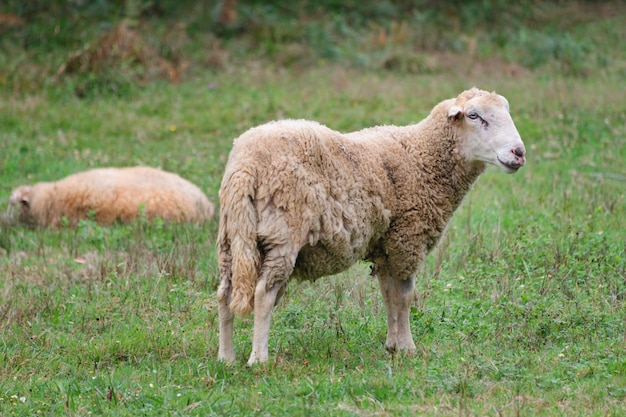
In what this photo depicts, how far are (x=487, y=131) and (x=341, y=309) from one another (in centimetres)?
209

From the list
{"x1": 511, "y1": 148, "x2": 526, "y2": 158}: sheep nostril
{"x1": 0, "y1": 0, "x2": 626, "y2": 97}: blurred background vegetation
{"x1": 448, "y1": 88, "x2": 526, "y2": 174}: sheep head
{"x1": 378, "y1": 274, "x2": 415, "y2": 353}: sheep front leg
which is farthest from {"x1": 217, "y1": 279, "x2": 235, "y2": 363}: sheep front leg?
{"x1": 0, "y1": 0, "x2": 626, "y2": 97}: blurred background vegetation

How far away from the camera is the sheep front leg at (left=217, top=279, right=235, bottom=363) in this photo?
6.24 m

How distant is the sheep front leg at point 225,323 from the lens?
6242 millimetres

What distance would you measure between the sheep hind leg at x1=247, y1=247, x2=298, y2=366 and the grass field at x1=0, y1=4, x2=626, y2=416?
144 millimetres

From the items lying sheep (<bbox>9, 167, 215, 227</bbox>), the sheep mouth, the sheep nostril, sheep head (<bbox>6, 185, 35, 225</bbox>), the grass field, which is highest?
the sheep nostril

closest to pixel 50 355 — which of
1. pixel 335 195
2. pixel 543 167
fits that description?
pixel 335 195

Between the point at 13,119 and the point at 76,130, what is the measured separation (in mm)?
1181

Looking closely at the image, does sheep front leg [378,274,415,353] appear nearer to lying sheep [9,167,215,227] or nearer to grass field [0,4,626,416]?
grass field [0,4,626,416]

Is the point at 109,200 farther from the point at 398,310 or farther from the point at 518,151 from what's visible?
the point at 518,151

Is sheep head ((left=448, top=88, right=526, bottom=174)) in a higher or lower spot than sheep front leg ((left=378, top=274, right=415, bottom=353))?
higher

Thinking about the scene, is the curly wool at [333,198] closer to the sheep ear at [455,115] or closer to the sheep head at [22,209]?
the sheep ear at [455,115]

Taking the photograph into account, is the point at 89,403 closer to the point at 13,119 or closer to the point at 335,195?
the point at 335,195

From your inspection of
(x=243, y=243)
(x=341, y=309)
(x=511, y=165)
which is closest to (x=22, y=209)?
(x=341, y=309)

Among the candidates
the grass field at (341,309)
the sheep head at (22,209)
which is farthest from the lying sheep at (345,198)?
the sheep head at (22,209)
